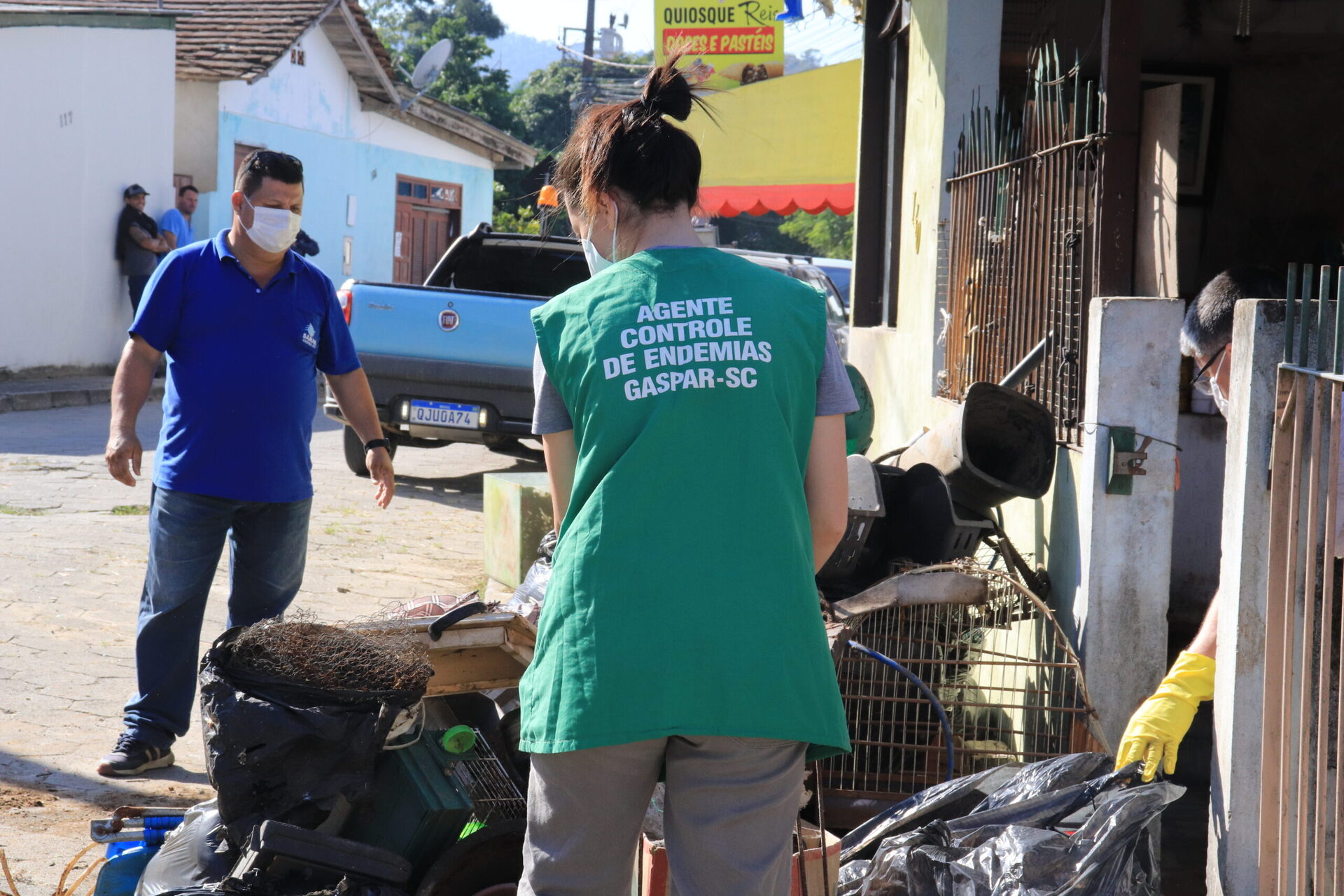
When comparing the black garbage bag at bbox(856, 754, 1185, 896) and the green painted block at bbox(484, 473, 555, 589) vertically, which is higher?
the green painted block at bbox(484, 473, 555, 589)

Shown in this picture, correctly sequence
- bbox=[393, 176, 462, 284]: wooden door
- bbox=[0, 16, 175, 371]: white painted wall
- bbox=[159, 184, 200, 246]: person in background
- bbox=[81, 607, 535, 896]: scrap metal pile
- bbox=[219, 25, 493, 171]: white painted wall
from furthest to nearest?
bbox=[393, 176, 462, 284]: wooden door → bbox=[219, 25, 493, 171]: white painted wall → bbox=[159, 184, 200, 246]: person in background → bbox=[0, 16, 175, 371]: white painted wall → bbox=[81, 607, 535, 896]: scrap metal pile

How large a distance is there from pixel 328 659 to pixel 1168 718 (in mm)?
2021

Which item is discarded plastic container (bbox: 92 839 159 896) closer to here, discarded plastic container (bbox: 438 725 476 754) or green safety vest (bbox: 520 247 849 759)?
discarded plastic container (bbox: 438 725 476 754)

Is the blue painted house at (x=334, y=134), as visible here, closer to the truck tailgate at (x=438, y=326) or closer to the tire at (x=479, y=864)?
the truck tailgate at (x=438, y=326)

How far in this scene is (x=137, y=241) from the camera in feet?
52.2

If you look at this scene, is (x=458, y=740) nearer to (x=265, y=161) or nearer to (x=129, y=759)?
(x=129, y=759)

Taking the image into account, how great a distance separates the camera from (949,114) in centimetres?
675

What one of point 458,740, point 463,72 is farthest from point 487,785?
point 463,72

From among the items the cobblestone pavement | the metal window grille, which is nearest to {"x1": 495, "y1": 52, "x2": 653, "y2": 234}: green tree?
the cobblestone pavement

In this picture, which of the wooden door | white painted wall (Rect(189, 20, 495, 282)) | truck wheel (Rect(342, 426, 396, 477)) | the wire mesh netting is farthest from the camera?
the wooden door

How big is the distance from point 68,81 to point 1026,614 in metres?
14.3

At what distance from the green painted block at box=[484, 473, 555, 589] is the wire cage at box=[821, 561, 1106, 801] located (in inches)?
96.7

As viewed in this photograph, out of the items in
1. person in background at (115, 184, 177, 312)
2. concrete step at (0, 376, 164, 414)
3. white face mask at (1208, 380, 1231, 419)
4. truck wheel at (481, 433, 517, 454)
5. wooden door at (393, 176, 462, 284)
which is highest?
wooden door at (393, 176, 462, 284)

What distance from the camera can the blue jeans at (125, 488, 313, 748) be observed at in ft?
13.7
